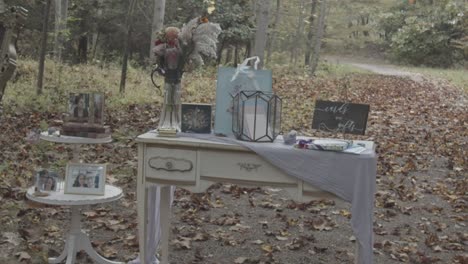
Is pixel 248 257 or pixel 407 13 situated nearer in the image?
pixel 248 257

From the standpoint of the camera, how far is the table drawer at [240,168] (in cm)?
360

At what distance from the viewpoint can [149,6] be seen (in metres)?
19.1

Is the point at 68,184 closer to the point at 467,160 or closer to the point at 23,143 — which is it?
the point at 23,143

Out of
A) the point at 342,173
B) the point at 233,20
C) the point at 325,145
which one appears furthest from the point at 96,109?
the point at 233,20

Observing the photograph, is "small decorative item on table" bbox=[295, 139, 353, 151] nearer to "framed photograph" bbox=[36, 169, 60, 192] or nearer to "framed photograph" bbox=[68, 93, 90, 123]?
"framed photograph" bbox=[68, 93, 90, 123]

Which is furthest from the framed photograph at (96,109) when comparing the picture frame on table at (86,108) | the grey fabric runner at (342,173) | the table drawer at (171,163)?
the grey fabric runner at (342,173)

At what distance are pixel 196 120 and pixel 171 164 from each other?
36 cm

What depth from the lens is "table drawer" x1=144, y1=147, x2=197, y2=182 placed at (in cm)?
372

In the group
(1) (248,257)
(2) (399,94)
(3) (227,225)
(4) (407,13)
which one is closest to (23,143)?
(3) (227,225)

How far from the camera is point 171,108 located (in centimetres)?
390

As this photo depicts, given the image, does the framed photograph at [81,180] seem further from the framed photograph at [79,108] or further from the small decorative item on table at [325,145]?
the small decorative item on table at [325,145]

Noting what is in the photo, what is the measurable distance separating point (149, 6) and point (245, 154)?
16.3 metres

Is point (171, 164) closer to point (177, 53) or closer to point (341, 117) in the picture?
point (177, 53)

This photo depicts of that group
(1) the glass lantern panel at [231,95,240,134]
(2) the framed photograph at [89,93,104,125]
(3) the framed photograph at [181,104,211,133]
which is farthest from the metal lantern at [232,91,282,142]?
(2) the framed photograph at [89,93,104,125]
